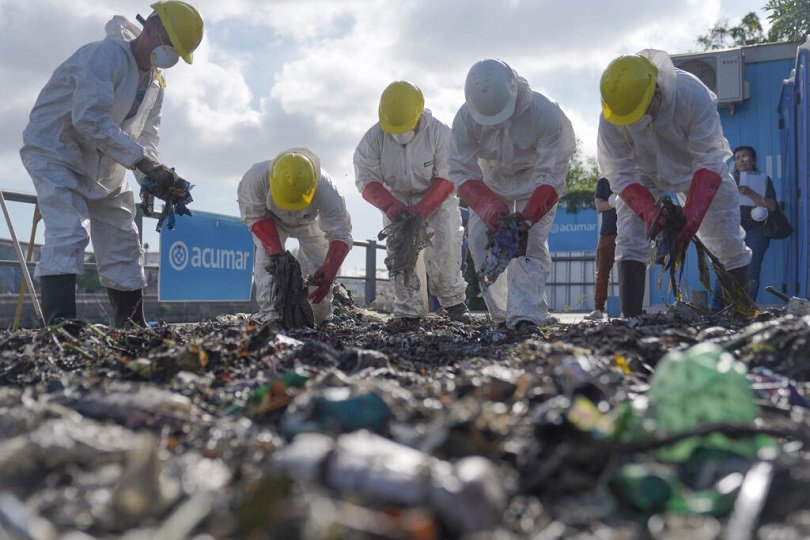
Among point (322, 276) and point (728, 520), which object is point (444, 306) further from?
point (728, 520)

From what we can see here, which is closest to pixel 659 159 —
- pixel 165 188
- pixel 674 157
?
pixel 674 157

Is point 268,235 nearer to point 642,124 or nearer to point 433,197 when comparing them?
point 433,197

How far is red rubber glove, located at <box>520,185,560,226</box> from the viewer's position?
498 centimetres

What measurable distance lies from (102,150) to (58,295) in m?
0.95

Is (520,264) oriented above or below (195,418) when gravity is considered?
above

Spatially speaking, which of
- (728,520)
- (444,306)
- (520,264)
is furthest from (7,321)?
(728,520)

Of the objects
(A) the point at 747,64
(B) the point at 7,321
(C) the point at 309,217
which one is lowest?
(B) the point at 7,321

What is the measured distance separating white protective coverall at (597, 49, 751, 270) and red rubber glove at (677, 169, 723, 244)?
11 cm

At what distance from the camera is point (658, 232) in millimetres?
4621

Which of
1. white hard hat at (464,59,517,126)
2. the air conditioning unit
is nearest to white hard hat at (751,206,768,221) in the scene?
the air conditioning unit

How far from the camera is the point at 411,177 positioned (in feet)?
20.1

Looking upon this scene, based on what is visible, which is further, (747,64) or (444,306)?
(747,64)

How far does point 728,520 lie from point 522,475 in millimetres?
389

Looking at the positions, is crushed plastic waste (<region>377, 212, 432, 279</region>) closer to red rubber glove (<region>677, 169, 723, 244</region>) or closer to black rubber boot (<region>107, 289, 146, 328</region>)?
black rubber boot (<region>107, 289, 146, 328</region>)
